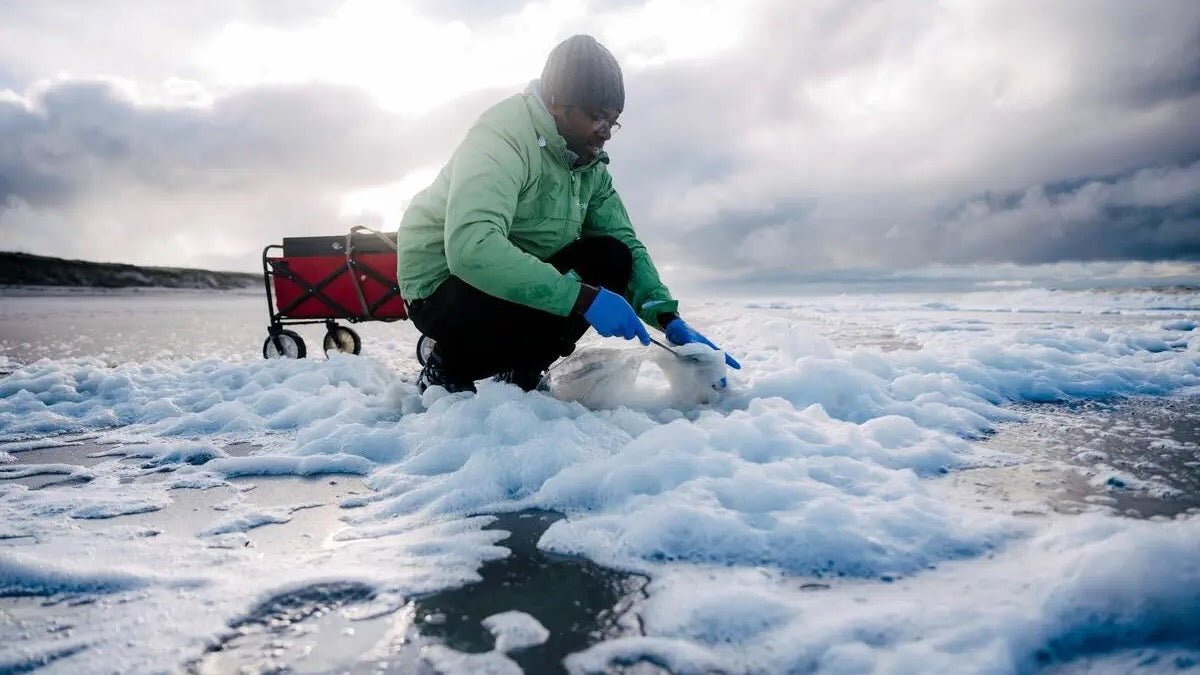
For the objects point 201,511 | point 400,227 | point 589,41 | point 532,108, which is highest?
point 589,41

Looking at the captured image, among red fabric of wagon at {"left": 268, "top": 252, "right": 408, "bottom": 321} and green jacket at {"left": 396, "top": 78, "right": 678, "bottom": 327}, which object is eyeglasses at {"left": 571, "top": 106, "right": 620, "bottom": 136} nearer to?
green jacket at {"left": 396, "top": 78, "right": 678, "bottom": 327}

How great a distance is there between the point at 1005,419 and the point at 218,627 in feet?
9.69

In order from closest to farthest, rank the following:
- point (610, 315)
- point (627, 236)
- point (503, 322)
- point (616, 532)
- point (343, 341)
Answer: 1. point (616, 532)
2. point (610, 315)
3. point (503, 322)
4. point (627, 236)
5. point (343, 341)

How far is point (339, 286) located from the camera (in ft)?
17.7

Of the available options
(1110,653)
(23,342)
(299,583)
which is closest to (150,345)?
(23,342)

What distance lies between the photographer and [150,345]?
6871 mm

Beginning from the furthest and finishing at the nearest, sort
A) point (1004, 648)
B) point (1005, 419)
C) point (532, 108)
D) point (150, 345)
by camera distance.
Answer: point (150, 345) → point (1005, 419) → point (532, 108) → point (1004, 648)

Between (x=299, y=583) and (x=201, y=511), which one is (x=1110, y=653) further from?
(x=201, y=511)

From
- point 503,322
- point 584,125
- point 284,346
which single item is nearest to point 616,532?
point 503,322

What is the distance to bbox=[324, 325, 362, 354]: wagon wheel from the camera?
6.01m

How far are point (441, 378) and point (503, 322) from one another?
48cm

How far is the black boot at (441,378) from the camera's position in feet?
9.84

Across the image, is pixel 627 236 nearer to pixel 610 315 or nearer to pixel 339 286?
pixel 610 315

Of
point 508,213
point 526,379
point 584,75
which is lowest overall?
point 526,379
